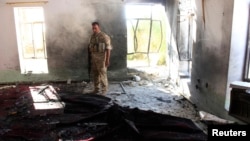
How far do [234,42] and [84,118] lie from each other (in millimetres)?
2584

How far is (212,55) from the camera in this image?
4402mm

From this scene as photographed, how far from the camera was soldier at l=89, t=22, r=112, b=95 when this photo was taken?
19.0ft

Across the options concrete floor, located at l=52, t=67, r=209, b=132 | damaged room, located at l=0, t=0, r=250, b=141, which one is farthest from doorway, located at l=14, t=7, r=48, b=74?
concrete floor, located at l=52, t=67, r=209, b=132

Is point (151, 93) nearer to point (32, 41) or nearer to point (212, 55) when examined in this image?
point (212, 55)

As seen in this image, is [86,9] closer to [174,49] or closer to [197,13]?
[174,49]

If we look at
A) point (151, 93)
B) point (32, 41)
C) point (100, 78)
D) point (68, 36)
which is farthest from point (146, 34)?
point (32, 41)

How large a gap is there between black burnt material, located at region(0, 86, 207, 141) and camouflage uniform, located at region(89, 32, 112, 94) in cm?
134

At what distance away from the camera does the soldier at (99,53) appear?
19.0 feet

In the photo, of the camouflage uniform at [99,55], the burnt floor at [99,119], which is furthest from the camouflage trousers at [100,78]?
the burnt floor at [99,119]

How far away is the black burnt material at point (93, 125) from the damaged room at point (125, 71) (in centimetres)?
1

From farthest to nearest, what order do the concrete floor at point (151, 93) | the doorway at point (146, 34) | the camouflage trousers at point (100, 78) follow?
the doorway at point (146, 34), the camouflage trousers at point (100, 78), the concrete floor at point (151, 93)

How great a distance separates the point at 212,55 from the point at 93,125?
2345mm

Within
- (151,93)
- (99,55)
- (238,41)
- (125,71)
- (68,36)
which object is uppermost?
(68,36)

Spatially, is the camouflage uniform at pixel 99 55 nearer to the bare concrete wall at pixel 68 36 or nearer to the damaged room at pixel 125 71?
the damaged room at pixel 125 71
